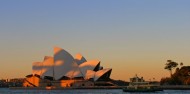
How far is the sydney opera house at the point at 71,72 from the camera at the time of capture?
13538 cm

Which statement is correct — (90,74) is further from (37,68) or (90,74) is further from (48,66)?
A: (37,68)

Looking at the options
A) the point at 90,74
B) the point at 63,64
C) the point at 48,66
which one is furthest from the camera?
the point at 90,74

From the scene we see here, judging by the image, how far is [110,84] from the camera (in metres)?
142

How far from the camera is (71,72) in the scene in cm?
13788

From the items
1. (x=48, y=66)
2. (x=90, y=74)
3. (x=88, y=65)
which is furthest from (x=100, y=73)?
(x=48, y=66)

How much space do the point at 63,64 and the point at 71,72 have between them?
19.9ft

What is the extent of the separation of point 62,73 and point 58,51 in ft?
35.8

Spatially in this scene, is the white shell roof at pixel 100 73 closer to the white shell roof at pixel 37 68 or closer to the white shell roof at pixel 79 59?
the white shell roof at pixel 79 59

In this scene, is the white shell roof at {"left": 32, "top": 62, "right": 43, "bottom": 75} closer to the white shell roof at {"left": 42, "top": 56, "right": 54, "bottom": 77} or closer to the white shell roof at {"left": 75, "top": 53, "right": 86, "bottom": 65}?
the white shell roof at {"left": 42, "top": 56, "right": 54, "bottom": 77}

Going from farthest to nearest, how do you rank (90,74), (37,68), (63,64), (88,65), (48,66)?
1. (37,68)
2. (88,65)
3. (90,74)
4. (48,66)
5. (63,64)

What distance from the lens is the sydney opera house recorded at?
135 m

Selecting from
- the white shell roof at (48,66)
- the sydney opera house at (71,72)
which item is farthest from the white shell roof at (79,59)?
the white shell roof at (48,66)

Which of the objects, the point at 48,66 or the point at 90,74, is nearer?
the point at 48,66

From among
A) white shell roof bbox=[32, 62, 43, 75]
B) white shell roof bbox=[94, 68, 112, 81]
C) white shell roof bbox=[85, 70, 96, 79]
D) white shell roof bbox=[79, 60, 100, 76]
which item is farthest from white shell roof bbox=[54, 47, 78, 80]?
white shell roof bbox=[94, 68, 112, 81]
